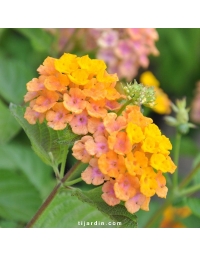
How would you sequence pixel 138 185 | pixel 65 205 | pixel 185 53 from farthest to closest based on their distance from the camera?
pixel 185 53 → pixel 65 205 → pixel 138 185

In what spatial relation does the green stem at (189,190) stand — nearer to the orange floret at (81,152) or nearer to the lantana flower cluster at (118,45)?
the lantana flower cluster at (118,45)

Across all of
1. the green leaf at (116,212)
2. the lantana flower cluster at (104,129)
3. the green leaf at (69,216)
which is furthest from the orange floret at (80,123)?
the green leaf at (69,216)

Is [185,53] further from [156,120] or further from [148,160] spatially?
[148,160]

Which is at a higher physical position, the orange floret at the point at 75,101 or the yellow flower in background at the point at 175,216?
the orange floret at the point at 75,101

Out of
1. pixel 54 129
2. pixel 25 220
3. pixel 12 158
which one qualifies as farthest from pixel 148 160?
pixel 12 158

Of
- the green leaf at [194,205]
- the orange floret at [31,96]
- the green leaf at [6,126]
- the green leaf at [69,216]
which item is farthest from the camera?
the green leaf at [6,126]

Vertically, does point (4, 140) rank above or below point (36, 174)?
above
